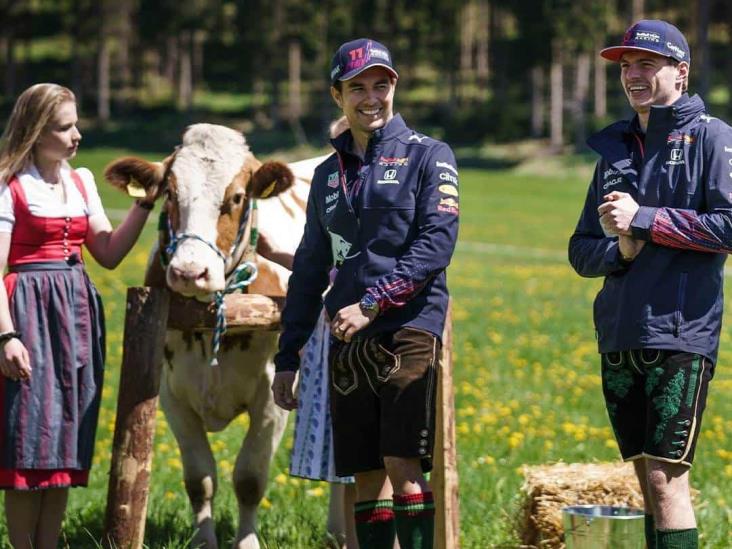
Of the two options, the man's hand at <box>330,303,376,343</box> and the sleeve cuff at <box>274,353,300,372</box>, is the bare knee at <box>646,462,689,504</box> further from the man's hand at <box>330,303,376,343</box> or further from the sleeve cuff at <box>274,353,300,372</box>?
the sleeve cuff at <box>274,353,300,372</box>

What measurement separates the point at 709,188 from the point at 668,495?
1116 mm

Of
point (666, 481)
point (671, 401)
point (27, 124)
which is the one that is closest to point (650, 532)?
point (666, 481)

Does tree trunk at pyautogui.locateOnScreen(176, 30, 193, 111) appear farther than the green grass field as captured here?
Yes

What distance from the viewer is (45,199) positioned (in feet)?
18.2

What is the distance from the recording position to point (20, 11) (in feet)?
277

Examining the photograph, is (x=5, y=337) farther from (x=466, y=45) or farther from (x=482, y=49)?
(x=482, y=49)

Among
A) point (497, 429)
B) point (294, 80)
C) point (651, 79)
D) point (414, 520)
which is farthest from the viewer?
point (294, 80)

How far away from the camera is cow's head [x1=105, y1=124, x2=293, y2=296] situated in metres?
5.73

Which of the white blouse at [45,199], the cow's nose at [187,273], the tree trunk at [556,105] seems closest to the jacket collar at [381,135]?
the cow's nose at [187,273]

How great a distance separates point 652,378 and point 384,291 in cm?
102

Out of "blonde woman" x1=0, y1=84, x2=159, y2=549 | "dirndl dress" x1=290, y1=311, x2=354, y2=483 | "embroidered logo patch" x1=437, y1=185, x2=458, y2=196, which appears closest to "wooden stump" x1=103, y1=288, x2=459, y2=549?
"blonde woman" x1=0, y1=84, x2=159, y2=549

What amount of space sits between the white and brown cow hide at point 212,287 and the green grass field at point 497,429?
371mm

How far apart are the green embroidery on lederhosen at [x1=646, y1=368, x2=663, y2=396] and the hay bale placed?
1506 millimetres

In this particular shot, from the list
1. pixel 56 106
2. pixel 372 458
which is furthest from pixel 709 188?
pixel 56 106
